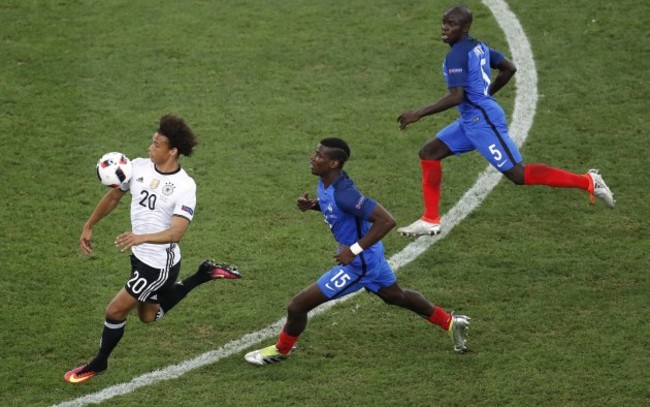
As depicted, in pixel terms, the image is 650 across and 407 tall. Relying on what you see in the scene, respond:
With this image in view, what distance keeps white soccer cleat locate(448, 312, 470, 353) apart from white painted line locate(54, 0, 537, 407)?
1.44m

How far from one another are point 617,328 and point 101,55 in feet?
28.7

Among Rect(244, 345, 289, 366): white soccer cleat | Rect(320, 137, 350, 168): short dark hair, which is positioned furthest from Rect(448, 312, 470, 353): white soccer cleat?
Rect(320, 137, 350, 168): short dark hair

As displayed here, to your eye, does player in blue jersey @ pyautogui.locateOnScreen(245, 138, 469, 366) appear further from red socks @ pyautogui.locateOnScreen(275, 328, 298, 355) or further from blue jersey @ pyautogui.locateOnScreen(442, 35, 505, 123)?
blue jersey @ pyautogui.locateOnScreen(442, 35, 505, 123)

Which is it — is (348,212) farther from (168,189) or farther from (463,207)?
(463,207)

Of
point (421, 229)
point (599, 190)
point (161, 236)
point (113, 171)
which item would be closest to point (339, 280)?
point (161, 236)

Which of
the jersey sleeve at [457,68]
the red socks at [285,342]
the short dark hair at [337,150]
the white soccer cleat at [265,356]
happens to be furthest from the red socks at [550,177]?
the white soccer cleat at [265,356]

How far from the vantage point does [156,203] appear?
9695 millimetres

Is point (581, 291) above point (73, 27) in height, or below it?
below

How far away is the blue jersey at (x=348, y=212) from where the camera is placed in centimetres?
958

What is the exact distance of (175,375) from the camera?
10.0 metres

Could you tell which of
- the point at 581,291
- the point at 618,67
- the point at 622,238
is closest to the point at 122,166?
the point at 581,291

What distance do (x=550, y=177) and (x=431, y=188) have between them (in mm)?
1255

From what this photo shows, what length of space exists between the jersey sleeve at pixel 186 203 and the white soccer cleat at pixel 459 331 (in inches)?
99.0

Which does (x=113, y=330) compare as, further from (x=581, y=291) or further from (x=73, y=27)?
(x=73, y=27)
